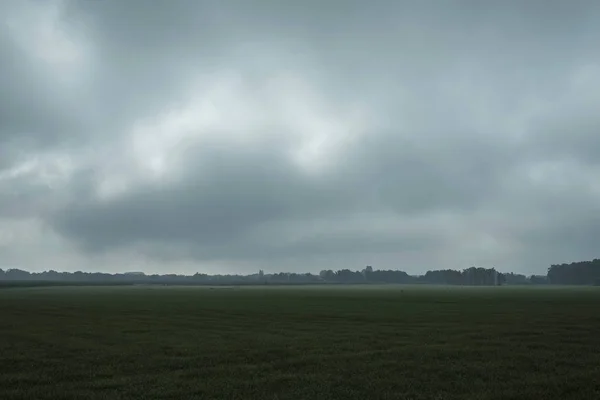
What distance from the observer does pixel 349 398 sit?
19.5 m

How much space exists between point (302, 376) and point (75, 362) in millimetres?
12707

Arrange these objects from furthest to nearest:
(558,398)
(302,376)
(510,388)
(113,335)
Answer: (113,335) → (302,376) → (510,388) → (558,398)

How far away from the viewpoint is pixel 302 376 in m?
23.1

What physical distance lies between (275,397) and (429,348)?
1450cm

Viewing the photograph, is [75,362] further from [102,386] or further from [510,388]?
[510,388]

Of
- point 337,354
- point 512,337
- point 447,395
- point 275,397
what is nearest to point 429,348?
point 337,354

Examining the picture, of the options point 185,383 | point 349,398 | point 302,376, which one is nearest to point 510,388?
point 349,398

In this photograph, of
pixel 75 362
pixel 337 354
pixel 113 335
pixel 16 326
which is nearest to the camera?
pixel 75 362

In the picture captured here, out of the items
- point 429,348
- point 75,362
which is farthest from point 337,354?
point 75,362

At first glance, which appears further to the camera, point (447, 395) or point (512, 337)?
point (512, 337)

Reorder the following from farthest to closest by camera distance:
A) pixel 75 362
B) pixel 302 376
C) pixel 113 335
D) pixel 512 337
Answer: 1. pixel 113 335
2. pixel 512 337
3. pixel 75 362
4. pixel 302 376

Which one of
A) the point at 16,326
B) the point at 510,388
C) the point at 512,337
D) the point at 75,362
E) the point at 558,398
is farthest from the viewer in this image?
the point at 16,326

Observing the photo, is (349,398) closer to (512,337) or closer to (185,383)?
(185,383)

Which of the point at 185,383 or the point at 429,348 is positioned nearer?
the point at 185,383
